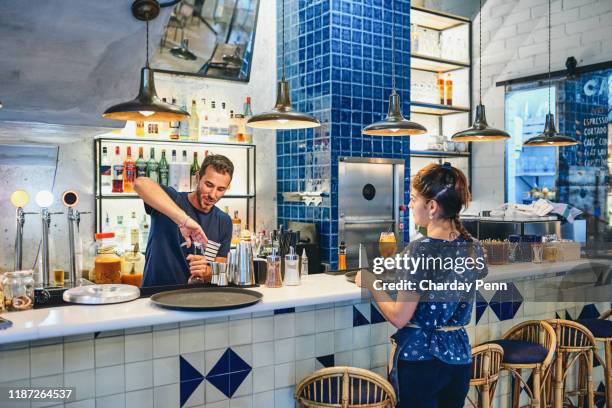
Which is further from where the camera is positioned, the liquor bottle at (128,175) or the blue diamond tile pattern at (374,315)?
the liquor bottle at (128,175)

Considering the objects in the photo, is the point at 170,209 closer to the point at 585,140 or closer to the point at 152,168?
the point at 152,168

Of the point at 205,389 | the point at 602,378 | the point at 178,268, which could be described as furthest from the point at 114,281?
the point at 602,378

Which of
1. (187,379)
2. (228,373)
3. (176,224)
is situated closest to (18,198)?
(176,224)

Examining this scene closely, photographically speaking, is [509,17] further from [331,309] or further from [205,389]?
[205,389]

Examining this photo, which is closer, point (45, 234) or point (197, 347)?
point (197, 347)

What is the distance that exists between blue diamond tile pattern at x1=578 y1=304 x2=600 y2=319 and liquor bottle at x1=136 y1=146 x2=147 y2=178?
328cm

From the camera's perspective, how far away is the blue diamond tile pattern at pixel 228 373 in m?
2.54

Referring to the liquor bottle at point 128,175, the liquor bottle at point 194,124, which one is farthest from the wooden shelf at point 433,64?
the liquor bottle at point 128,175

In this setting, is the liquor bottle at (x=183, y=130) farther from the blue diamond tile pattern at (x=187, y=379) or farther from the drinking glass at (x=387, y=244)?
the blue diamond tile pattern at (x=187, y=379)

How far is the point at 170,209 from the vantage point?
9.74ft

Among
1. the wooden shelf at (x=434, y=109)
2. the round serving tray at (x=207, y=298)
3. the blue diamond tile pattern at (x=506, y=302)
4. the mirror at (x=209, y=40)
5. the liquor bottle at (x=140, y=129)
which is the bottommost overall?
the blue diamond tile pattern at (x=506, y=302)

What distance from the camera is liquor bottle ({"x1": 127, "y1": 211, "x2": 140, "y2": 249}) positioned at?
4.34 metres

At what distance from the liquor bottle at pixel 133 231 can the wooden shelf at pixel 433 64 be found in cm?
307

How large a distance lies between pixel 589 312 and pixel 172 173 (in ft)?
10.5
